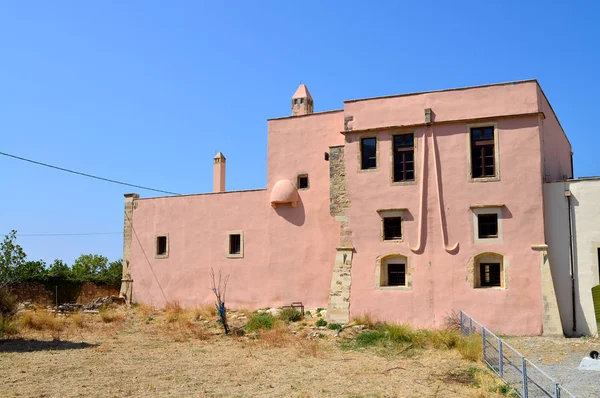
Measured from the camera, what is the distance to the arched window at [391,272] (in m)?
19.8

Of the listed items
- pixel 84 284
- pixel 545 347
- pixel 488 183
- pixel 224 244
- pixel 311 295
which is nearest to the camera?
pixel 545 347

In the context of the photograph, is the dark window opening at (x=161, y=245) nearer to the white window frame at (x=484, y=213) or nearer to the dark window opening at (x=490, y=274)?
the white window frame at (x=484, y=213)

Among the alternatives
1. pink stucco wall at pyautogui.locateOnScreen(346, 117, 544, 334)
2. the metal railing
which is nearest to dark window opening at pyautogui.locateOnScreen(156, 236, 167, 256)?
pink stucco wall at pyautogui.locateOnScreen(346, 117, 544, 334)

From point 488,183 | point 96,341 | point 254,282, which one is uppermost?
point 488,183

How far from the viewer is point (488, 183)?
18.9 metres

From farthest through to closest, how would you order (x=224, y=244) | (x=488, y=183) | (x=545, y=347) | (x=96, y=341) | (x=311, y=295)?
(x=224, y=244), (x=311, y=295), (x=488, y=183), (x=96, y=341), (x=545, y=347)

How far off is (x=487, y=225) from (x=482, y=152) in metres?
2.42

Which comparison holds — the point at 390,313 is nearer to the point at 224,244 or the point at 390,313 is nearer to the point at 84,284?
the point at 224,244

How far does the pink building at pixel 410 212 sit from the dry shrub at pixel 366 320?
24 centimetres

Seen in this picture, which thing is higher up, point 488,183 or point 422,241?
point 488,183

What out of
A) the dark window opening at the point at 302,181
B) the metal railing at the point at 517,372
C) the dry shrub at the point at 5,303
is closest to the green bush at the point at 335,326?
the metal railing at the point at 517,372

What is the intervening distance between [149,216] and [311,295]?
9.05 metres

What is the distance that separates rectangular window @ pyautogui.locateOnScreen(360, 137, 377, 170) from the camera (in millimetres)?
20688

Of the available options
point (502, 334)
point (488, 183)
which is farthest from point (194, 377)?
point (488, 183)
